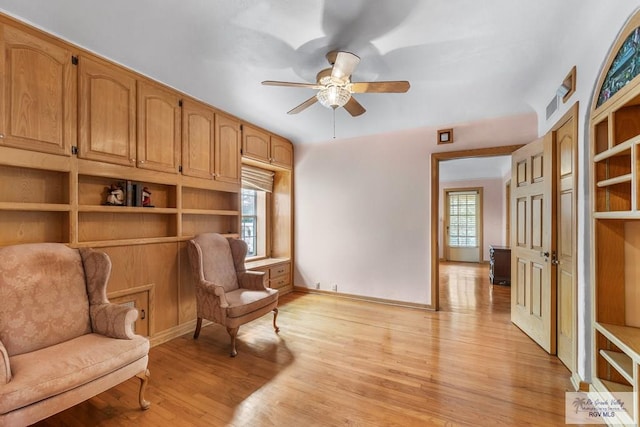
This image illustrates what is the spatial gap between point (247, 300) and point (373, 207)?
231cm

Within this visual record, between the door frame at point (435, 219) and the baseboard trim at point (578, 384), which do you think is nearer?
the baseboard trim at point (578, 384)

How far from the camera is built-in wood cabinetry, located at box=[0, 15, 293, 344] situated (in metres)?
1.97

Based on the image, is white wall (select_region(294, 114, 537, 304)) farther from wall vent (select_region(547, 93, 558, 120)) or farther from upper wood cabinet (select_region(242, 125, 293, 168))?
wall vent (select_region(547, 93, 558, 120))

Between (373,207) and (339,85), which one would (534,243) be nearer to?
(373,207)

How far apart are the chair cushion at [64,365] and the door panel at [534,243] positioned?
11.1ft

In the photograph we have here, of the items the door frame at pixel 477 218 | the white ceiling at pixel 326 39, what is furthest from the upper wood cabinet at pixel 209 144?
the door frame at pixel 477 218

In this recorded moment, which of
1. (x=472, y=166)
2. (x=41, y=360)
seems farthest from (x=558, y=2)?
(x=472, y=166)

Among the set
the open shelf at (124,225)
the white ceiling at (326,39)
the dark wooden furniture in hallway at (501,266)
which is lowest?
the dark wooden furniture in hallway at (501,266)

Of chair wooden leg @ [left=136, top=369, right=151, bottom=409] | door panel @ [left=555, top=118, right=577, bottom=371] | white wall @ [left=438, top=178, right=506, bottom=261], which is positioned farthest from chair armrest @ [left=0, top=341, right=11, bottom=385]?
white wall @ [left=438, top=178, right=506, bottom=261]

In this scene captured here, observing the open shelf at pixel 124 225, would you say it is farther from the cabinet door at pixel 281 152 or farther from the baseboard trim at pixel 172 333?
the cabinet door at pixel 281 152

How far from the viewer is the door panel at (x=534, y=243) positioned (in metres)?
2.60

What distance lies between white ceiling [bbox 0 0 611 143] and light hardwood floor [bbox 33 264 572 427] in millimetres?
2544

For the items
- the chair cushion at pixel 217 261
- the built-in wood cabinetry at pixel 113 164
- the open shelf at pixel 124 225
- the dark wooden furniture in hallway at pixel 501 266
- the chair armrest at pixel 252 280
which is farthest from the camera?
the dark wooden furniture in hallway at pixel 501 266

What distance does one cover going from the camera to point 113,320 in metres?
1.89
